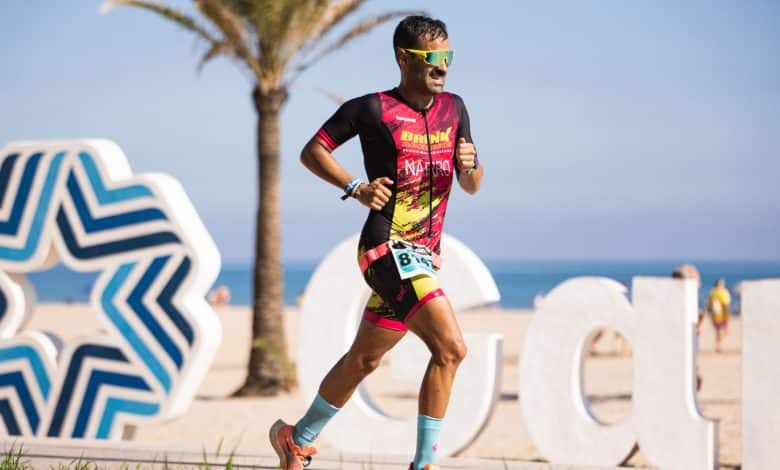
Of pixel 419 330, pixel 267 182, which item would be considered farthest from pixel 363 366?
pixel 267 182

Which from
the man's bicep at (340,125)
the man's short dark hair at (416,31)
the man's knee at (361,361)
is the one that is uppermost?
the man's short dark hair at (416,31)

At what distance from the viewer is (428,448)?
20.6ft

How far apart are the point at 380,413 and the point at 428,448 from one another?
4627 mm

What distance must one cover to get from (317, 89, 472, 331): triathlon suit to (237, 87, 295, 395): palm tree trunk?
41.0ft

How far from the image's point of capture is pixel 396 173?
632cm

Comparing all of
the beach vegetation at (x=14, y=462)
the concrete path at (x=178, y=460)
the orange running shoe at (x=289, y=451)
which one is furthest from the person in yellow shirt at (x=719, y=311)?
the orange running shoe at (x=289, y=451)

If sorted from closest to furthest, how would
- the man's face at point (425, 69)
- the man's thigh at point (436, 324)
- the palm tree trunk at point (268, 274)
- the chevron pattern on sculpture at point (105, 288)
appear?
the man's thigh at point (436, 324), the man's face at point (425, 69), the chevron pattern on sculpture at point (105, 288), the palm tree trunk at point (268, 274)

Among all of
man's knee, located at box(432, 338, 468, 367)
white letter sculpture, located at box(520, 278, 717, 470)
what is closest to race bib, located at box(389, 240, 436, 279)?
man's knee, located at box(432, 338, 468, 367)

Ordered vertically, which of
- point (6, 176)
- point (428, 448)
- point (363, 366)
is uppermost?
point (6, 176)

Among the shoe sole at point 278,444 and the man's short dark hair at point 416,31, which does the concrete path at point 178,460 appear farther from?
the man's short dark hair at point 416,31

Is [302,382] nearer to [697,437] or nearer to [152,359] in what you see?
[152,359]

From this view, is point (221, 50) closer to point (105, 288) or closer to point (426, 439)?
point (105, 288)

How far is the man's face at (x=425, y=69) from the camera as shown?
6.31 metres

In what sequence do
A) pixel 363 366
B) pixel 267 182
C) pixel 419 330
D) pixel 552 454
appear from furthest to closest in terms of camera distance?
pixel 267 182, pixel 552 454, pixel 363 366, pixel 419 330
